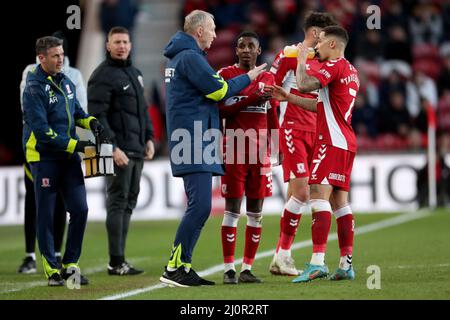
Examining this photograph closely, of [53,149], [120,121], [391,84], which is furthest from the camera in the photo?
[391,84]

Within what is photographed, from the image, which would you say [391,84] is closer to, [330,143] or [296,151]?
[296,151]

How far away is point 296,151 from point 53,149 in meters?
2.18

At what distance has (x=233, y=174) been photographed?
9.13 m

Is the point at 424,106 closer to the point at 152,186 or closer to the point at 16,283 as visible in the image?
the point at 152,186

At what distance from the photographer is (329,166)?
8.83 meters

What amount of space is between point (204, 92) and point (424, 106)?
11634mm

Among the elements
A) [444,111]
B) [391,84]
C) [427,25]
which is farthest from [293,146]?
[427,25]

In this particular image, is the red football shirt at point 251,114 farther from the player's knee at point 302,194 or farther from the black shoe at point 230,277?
the black shoe at point 230,277

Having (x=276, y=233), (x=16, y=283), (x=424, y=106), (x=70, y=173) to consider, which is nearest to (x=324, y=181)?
(x=70, y=173)

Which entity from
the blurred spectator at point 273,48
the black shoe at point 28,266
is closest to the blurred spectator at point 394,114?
the blurred spectator at point 273,48

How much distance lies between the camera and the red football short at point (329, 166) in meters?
8.83

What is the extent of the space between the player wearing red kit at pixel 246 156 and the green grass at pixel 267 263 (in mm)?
321

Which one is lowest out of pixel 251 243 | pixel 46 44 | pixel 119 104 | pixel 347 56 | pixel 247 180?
pixel 251 243

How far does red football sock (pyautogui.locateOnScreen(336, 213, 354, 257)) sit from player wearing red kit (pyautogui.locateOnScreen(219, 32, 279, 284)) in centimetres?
71
